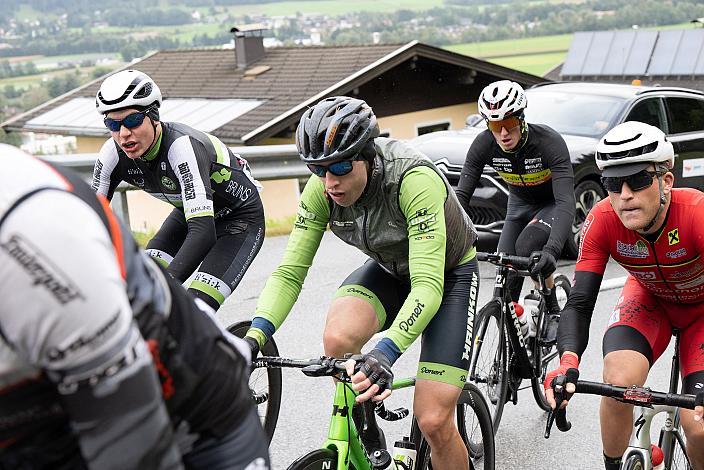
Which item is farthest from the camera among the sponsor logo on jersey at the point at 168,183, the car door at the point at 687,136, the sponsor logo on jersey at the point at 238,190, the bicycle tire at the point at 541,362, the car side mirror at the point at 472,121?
the car side mirror at the point at 472,121

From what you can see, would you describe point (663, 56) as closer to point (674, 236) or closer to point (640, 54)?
point (640, 54)

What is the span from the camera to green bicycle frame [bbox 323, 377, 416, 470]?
3854mm

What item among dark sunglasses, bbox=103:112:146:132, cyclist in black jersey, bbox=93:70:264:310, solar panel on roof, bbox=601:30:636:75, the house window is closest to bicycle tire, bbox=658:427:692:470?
cyclist in black jersey, bbox=93:70:264:310

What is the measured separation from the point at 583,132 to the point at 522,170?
476 cm

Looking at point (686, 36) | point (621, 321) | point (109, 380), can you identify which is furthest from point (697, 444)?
point (686, 36)

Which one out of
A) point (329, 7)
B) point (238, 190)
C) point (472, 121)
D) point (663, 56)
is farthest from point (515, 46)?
point (238, 190)

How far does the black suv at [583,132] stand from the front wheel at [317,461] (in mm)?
7037

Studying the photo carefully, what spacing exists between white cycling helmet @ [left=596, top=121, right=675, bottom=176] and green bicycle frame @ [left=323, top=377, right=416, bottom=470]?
54.8 inches

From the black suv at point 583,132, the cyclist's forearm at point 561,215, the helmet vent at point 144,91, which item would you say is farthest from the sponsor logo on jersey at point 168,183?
the black suv at point 583,132

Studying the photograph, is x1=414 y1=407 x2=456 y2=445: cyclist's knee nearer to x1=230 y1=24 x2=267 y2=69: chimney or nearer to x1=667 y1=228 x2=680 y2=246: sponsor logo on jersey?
x1=667 y1=228 x2=680 y2=246: sponsor logo on jersey

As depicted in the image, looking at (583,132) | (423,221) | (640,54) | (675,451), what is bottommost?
(640,54)

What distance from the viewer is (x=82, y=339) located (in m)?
1.66

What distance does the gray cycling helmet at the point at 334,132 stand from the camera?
391cm

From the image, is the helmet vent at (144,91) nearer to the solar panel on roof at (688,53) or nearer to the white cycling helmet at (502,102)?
the white cycling helmet at (502,102)
